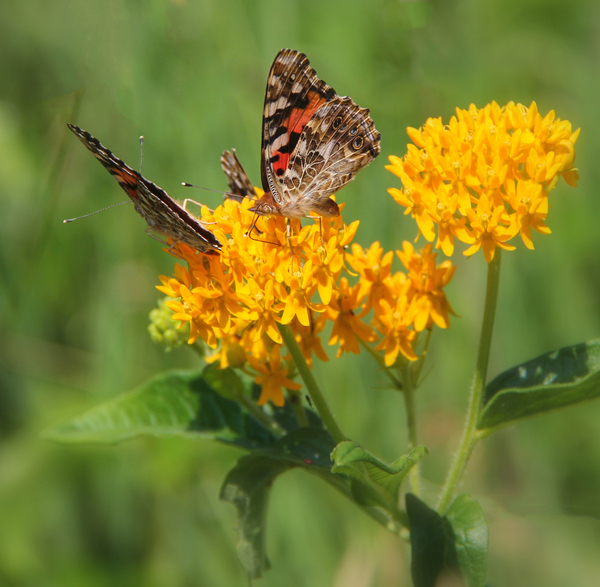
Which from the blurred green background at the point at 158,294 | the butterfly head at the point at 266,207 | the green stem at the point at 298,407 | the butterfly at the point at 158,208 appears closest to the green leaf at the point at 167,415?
the green stem at the point at 298,407

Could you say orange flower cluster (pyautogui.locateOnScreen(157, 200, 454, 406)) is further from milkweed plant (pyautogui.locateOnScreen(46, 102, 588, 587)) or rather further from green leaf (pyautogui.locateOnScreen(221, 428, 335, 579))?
green leaf (pyautogui.locateOnScreen(221, 428, 335, 579))

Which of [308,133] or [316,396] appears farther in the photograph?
[308,133]

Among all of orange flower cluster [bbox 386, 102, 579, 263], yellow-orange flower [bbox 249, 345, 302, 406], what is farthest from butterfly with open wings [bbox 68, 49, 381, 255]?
yellow-orange flower [bbox 249, 345, 302, 406]

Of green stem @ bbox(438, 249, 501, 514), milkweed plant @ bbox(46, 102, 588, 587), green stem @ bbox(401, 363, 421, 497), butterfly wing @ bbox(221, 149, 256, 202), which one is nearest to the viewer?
milkweed plant @ bbox(46, 102, 588, 587)

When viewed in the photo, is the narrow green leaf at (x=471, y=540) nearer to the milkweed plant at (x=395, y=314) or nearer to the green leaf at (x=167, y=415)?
the milkweed plant at (x=395, y=314)

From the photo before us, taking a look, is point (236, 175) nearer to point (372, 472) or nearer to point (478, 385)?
point (478, 385)

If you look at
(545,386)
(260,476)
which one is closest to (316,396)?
(260,476)

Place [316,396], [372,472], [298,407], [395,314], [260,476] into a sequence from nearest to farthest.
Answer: [372,472]
[316,396]
[260,476]
[395,314]
[298,407]
